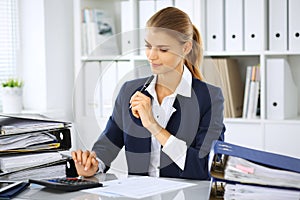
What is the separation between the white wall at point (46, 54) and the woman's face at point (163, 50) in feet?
5.67

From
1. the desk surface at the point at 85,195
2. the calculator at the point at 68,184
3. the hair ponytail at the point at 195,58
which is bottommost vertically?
the desk surface at the point at 85,195

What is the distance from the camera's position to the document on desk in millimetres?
1659

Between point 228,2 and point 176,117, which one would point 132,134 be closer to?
point 176,117

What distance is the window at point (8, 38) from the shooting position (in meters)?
3.48

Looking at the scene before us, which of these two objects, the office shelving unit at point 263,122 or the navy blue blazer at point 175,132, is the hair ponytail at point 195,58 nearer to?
the navy blue blazer at point 175,132

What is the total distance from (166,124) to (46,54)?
1.65m

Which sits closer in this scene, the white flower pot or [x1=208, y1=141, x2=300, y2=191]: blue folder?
[x1=208, y1=141, x2=300, y2=191]: blue folder

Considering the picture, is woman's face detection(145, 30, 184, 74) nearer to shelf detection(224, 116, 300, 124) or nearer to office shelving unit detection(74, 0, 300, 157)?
office shelving unit detection(74, 0, 300, 157)

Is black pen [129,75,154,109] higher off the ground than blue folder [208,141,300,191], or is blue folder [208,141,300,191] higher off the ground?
black pen [129,75,154,109]

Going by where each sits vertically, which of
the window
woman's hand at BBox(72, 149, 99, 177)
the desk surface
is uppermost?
the window

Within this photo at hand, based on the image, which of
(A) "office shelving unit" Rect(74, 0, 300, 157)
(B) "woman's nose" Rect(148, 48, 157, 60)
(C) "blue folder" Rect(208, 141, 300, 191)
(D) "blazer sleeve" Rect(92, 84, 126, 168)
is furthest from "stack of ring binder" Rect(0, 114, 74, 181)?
(A) "office shelving unit" Rect(74, 0, 300, 157)

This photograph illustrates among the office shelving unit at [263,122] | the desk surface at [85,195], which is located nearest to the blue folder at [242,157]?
the desk surface at [85,195]

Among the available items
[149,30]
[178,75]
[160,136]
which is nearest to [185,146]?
[160,136]

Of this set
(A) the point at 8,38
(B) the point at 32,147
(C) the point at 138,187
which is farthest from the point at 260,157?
(A) the point at 8,38
